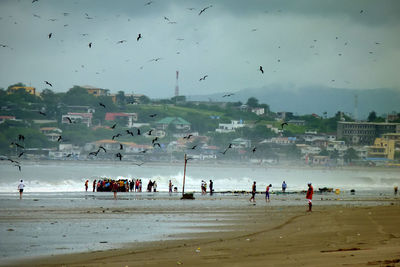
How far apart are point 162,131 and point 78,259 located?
18404 cm

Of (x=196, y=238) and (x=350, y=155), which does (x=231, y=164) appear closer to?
(x=350, y=155)

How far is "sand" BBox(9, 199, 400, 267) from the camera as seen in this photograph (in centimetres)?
1258

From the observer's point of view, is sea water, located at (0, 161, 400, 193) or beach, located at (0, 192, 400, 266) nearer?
beach, located at (0, 192, 400, 266)

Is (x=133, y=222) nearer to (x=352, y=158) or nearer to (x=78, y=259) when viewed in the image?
(x=78, y=259)

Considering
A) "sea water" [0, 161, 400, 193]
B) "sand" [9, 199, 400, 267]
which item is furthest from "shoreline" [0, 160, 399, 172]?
"sand" [9, 199, 400, 267]

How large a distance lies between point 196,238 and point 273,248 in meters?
3.34

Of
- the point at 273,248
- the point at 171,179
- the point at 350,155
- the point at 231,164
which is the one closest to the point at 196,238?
the point at 273,248


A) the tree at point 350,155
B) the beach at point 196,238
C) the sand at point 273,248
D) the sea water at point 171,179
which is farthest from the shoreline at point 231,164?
the sand at point 273,248

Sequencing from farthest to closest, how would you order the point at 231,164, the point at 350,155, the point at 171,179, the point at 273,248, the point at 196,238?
the point at 350,155 → the point at 231,164 → the point at 171,179 → the point at 196,238 → the point at 273,248

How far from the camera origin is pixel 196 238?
1744 cm

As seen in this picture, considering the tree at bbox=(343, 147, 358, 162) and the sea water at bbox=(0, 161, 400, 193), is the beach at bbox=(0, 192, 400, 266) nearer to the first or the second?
the sea water at bbox=(0, 161, 400, 193)

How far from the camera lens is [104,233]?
728 inches

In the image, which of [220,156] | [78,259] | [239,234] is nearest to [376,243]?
[239,234]

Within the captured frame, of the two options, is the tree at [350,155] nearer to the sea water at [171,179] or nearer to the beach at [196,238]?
the sea water at [171,179]
